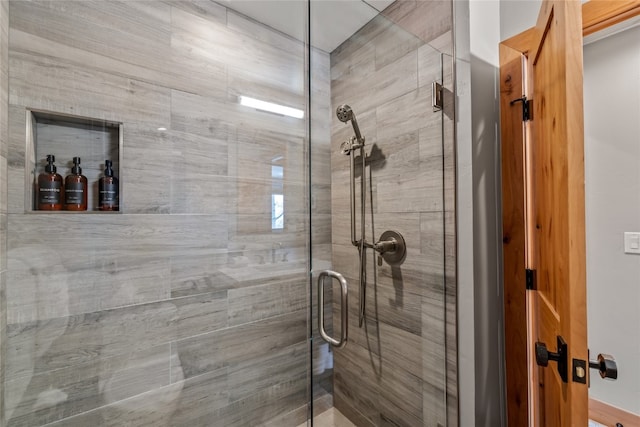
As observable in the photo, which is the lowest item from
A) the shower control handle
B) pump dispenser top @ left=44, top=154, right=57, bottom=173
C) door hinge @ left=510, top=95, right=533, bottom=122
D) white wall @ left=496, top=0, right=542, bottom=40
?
the shower control handle

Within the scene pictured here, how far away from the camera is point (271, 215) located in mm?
1471

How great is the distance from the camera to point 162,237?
4.00 feet

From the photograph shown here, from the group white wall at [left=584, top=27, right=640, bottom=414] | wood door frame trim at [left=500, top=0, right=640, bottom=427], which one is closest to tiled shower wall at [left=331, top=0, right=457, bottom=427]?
wood door frame trim at [left=500, top=0, right=640, bottom=427]

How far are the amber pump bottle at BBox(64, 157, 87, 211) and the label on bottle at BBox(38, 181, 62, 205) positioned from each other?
0.07ft

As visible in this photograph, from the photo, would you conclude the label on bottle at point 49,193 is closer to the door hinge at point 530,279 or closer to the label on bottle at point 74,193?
the label on bottle at point 74,193

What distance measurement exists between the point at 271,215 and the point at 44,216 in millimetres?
828

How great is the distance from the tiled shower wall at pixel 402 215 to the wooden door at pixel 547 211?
10.1 inches

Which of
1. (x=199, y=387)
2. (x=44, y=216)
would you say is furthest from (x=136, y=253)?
(x=199, y=387)

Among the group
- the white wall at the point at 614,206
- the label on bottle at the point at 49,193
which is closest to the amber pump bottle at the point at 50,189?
the label on bottle at the point at 49,193

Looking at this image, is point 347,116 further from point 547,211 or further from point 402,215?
point 547,211

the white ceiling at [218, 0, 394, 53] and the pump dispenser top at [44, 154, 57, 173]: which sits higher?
the white ceiling at [218, 0, 394, 53]

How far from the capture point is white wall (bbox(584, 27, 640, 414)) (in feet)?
3.56

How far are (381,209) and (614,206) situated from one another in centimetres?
90

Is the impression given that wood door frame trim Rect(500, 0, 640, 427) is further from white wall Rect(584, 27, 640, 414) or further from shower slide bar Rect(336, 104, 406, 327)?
shower slide bar Rect(336, 104, 406, 327)
